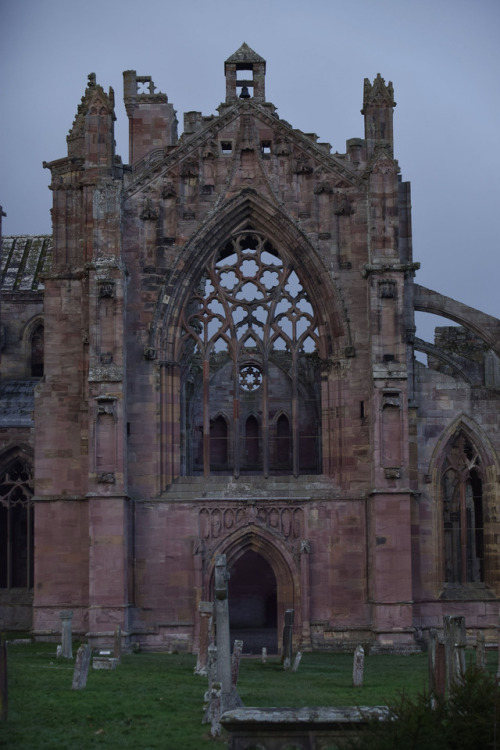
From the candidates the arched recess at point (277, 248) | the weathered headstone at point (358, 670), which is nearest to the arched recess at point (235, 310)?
the arched recess at point (277, 248)

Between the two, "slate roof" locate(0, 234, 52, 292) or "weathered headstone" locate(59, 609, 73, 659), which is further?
"slate roof" locate(0, 234, 52, 292)

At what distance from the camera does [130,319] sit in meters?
34.5

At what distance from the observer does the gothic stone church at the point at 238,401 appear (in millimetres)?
33062

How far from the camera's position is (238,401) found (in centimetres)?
3456

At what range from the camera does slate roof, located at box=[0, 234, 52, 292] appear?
51750mm

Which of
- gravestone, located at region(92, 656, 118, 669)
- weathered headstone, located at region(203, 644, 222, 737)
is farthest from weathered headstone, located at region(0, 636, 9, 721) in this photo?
gravestone, located at region(92, 656, 118, 669)

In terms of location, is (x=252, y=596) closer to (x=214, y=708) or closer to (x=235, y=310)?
(x=235, y=310)

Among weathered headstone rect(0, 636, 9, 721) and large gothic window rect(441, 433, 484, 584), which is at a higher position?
large gothic window rect(441, 433, 484, 584)

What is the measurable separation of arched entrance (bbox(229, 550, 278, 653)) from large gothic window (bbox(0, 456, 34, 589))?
24.6 feet

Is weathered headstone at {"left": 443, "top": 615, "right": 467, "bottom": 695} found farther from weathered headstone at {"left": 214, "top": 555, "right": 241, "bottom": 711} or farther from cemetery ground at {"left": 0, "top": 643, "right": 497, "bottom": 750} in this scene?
weathered headstone at {"left": 214, "top": 555, "right": 241, "bottom": 711}

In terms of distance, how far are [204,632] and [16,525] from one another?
799 inches

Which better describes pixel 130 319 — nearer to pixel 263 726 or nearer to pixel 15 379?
pixel 15 379

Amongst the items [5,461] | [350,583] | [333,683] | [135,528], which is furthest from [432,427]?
[5,461]

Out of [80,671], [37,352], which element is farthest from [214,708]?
[37,352]
